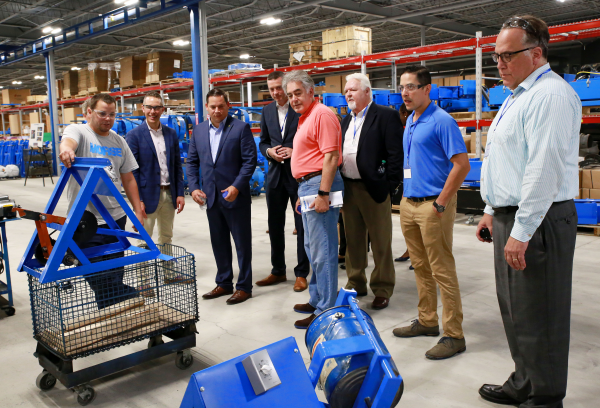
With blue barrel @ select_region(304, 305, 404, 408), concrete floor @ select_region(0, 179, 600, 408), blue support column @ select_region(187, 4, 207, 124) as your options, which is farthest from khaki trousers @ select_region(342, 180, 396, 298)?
blue support column @ select_region(187, 4, 207, 124)

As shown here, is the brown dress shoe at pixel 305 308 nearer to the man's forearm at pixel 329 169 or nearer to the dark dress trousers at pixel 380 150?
the dark dress trousers at pixel 380 150

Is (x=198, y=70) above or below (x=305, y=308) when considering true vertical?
above

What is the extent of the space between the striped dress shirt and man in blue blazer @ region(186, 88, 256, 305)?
7.28 feet

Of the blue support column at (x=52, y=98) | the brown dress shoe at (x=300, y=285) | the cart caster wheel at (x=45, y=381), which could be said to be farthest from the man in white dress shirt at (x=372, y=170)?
the blue support column at (x=52, y=98)

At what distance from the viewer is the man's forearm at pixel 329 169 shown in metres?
2.95

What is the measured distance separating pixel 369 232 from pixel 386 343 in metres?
0.93

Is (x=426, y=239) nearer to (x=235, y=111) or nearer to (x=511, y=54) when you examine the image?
(x=511, y=54)

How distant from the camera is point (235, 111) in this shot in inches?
386

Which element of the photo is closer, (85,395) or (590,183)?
(85,395)

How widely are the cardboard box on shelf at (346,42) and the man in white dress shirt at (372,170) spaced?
571cm

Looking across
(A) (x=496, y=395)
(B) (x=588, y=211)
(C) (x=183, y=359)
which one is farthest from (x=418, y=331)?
(B) (x=588, y=211)

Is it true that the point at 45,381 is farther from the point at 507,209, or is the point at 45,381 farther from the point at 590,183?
the point at 590,183

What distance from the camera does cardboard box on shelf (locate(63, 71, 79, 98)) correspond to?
15445mm

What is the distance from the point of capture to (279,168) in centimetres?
410
